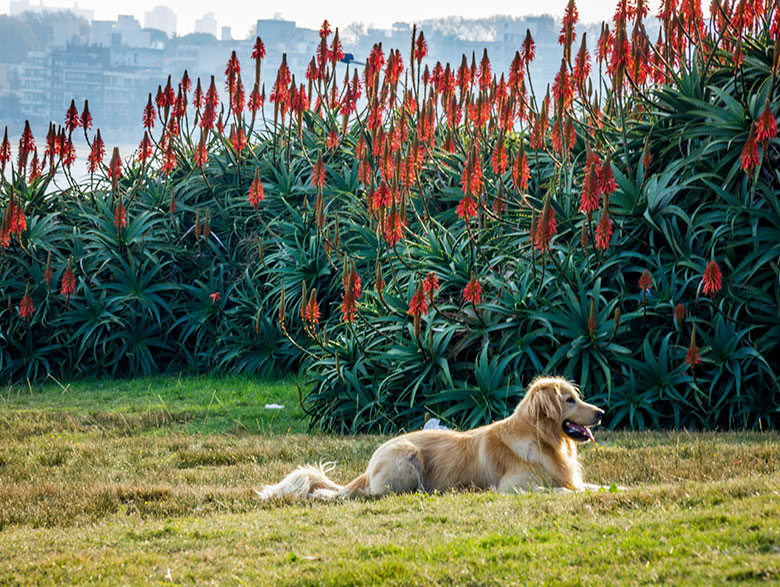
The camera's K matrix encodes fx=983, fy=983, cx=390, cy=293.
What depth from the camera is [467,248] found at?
10766 mm

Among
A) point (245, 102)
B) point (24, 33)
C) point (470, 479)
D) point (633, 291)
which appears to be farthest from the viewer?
point (24, 33)

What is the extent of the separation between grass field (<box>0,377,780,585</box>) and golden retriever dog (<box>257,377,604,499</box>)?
0.33m

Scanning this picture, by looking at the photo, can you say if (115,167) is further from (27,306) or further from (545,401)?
(545,401)

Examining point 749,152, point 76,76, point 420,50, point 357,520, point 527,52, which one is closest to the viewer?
point 357,520

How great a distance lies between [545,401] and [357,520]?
1620mm

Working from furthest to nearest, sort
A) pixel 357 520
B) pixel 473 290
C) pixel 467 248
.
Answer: pixel 467 248, pixel 473 290, pixel 357 520

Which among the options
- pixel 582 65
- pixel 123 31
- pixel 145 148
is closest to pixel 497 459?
pixel 582 65

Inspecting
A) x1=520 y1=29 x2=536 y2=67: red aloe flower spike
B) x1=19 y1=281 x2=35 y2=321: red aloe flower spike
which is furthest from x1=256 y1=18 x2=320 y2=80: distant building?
x1=520 y1=29 x2=536 y2=67: red aloe flower spike

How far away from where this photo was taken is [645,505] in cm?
544

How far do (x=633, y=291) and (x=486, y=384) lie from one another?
1.77 metres

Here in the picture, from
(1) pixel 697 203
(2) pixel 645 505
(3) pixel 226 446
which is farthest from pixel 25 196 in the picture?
(2) pixel 645 505

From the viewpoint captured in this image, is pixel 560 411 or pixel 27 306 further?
pixel 27 306

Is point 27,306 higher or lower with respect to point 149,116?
lower

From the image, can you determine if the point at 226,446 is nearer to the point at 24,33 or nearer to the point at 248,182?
the point at 248,182
